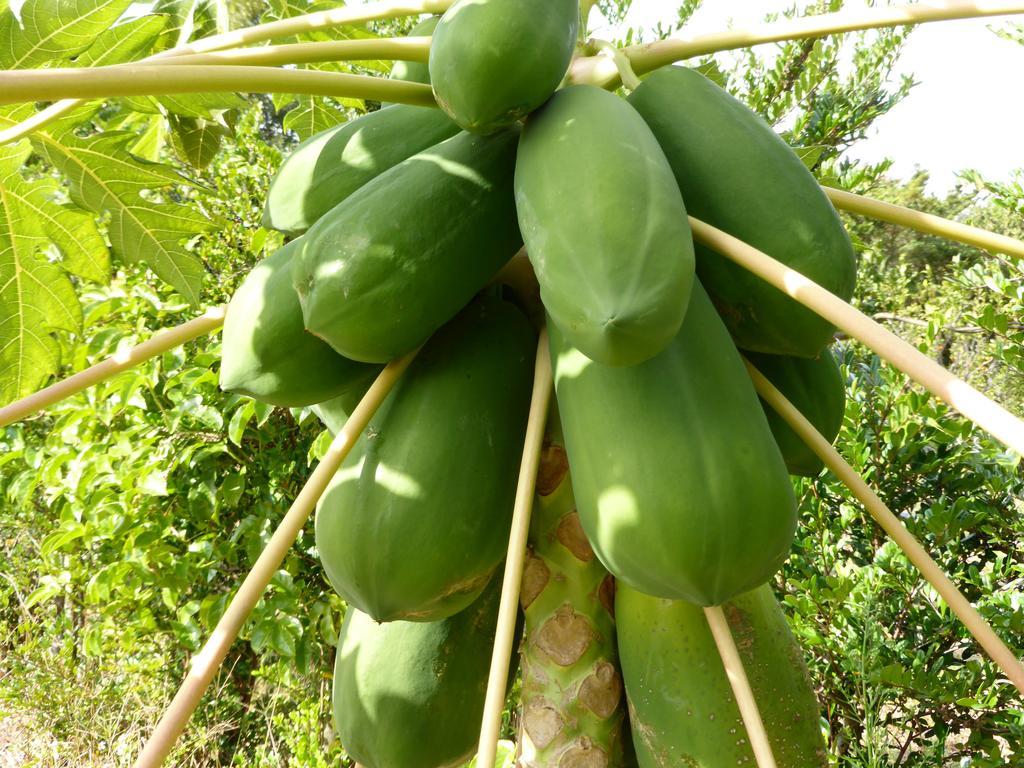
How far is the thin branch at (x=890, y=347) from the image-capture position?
0.60m

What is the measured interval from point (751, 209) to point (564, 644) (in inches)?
23.7

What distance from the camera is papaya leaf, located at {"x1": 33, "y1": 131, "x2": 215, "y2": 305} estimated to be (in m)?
Result: 1.53

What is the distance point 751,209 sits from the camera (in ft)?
3.05

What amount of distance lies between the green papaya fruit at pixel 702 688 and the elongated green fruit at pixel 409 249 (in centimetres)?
46

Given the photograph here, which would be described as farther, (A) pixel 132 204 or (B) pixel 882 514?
(A) pixel 132 204

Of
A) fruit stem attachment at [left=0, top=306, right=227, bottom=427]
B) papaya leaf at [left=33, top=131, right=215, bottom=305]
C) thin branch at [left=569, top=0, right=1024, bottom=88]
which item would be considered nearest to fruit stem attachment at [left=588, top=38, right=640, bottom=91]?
thin branch at [left=569, top=0, right=1024, bottom=88]

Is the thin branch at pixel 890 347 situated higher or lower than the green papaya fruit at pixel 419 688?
higher

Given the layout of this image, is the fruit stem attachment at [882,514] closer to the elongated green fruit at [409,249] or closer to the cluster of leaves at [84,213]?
the elongated green fruit at [409,249]

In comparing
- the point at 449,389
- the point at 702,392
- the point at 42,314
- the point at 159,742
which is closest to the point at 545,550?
the point at 449,389

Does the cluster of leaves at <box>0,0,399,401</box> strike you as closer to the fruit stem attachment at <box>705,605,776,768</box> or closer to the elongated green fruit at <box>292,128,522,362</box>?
the elongated green fruit at <box>292,128,522,362</box>

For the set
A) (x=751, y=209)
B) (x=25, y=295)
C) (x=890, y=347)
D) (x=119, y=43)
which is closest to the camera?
(x=890, y=347)

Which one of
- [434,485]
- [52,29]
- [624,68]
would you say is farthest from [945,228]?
[52,29]

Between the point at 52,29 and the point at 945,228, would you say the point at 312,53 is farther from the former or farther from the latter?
the point at 945,228

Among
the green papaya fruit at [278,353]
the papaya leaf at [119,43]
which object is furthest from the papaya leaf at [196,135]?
the green papaya fruit at [278,353]
